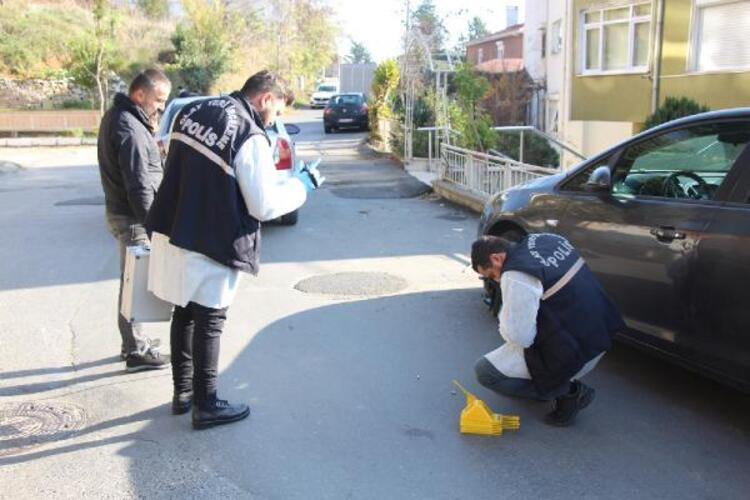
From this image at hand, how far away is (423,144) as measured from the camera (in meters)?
16.7

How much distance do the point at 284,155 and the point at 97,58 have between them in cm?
1999

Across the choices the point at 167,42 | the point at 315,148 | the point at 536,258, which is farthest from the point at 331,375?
the point at 167,42

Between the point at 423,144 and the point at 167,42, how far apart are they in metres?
21.4

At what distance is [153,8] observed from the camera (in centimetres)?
3894

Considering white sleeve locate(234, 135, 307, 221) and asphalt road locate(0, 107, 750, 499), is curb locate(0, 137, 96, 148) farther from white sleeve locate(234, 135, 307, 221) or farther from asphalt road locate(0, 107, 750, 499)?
white sleeve locate(234, 135, 307, 221)

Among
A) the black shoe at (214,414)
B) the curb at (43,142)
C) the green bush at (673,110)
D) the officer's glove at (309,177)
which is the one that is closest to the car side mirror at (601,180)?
the officer's glove at (309,177)

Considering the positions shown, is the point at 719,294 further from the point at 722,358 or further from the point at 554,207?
the point at 554,207

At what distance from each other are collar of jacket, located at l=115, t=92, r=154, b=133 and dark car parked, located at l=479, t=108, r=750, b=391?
2647 millimetres

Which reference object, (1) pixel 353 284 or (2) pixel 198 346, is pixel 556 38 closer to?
(1) pixel 353 284

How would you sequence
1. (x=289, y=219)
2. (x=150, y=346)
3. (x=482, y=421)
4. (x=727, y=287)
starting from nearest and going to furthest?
(x=727, y=287) < (x=482, y=421) < (x=150, y=346) < (x=289, y=219)

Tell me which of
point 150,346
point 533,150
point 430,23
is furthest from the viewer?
point 533,150

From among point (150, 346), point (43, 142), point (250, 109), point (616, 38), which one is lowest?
point (150, 346)

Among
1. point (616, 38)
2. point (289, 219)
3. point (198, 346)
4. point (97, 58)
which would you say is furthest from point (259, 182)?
point (97, 58)

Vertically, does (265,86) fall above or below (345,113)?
above
